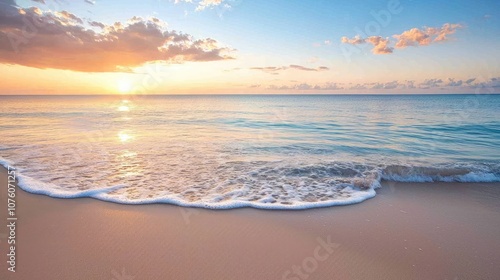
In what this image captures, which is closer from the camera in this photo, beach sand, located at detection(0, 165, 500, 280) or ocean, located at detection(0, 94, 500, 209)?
beach sand, located at detection(0, 165, 500, 280)

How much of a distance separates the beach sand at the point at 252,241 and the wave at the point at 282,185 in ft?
1.04

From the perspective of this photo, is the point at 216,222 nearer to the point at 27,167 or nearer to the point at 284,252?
the point at 284,252

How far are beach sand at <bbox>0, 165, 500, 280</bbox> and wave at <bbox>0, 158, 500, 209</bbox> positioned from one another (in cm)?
32

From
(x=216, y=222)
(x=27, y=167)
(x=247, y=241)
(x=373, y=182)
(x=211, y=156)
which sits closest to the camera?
(x=247, y=241)

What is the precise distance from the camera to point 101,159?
10.2m

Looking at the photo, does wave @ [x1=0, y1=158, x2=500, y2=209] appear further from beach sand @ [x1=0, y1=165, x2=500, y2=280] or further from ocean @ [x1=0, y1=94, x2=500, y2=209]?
beach sand @ [x1=0, y1=165, x2=500, y2=280]

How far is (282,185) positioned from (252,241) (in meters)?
3.14

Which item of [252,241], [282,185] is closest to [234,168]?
[282,185]

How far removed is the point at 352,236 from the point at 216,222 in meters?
2.58

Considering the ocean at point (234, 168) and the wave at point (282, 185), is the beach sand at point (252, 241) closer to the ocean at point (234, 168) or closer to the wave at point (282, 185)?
the wave at point (282, 185)

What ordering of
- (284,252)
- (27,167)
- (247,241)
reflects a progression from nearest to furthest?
1. (284,252)
2. (247,241)
3. (27,167)

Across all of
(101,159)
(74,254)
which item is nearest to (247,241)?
(74,254)

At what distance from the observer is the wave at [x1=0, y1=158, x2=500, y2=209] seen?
21.2ft

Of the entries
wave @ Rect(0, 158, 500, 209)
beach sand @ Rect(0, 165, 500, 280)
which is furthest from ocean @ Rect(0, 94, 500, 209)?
beach sand @ Rect(0, 165, 500, 280)
